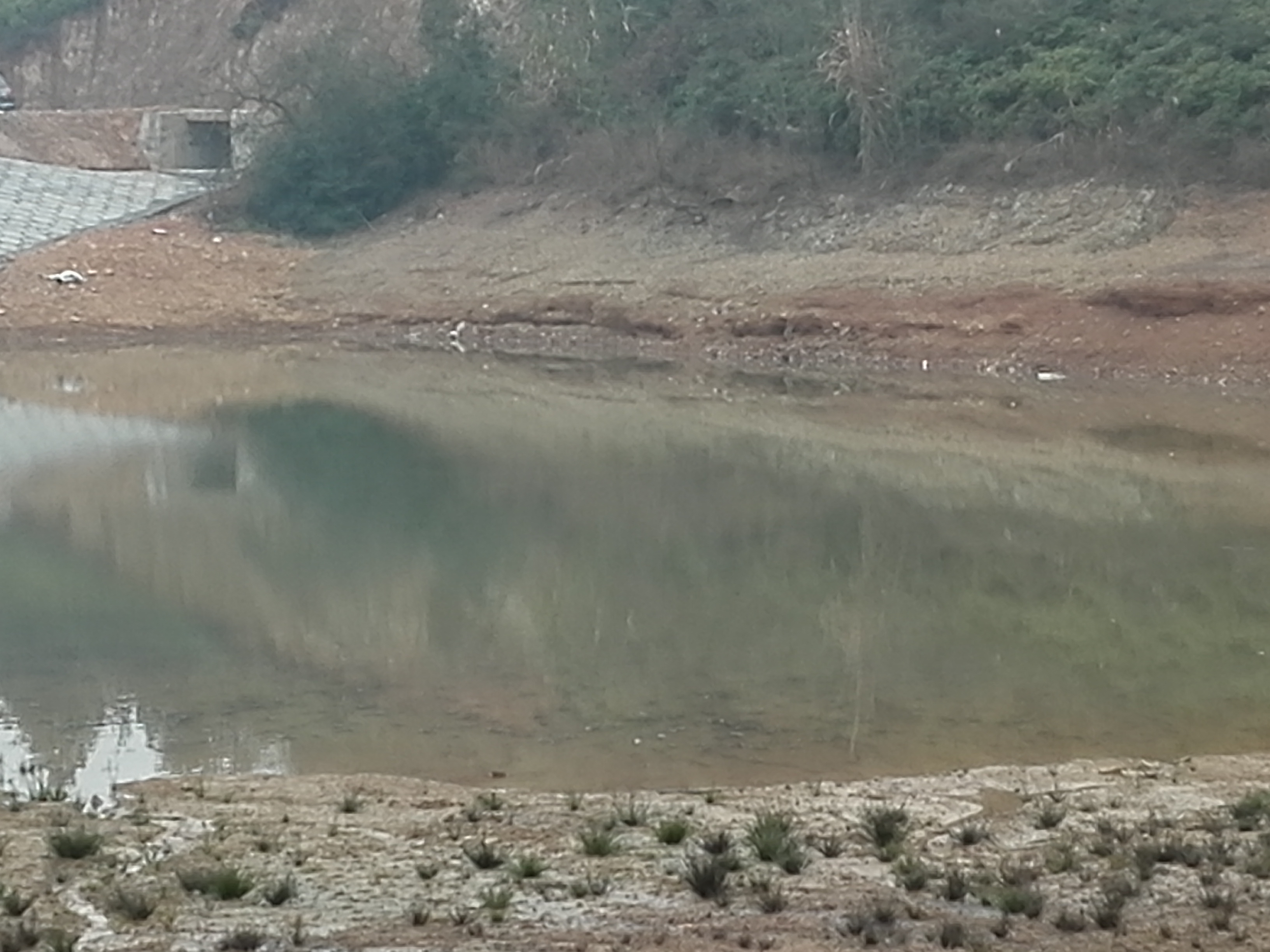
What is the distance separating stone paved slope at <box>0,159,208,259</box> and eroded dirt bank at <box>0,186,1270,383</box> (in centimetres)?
124

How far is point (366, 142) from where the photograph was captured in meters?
46.8

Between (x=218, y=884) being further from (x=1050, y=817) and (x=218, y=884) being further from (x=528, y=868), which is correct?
(x=1050, y=817)

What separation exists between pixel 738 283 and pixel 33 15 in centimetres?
3811

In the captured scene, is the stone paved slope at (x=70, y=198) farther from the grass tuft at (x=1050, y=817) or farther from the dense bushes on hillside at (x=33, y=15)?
the grass tuft at (x=1050, y=817)

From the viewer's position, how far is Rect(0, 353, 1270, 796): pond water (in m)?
12.3

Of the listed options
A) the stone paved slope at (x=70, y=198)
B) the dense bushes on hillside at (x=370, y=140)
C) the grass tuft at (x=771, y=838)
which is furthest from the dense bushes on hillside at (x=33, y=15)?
the grass tuft at (x=771, y=838)

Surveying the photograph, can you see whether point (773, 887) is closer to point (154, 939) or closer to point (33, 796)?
point (154, 939)

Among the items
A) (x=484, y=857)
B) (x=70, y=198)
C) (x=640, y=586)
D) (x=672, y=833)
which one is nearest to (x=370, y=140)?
(x=70, y=198)

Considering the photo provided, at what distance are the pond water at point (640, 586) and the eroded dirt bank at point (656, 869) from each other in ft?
5.34

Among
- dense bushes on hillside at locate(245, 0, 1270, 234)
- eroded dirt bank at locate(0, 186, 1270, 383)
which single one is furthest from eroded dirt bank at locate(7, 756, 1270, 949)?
dense bushes on hillside at locate(245, 0, 1270, 234)

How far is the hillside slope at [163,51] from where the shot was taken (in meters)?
56.7

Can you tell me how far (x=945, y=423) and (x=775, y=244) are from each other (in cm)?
1200

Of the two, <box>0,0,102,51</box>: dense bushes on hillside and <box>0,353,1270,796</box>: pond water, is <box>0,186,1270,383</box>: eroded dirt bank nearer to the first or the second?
<box>0,353,1270,796</box>: pond water

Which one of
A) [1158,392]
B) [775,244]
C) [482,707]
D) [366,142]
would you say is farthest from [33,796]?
[366,142]
